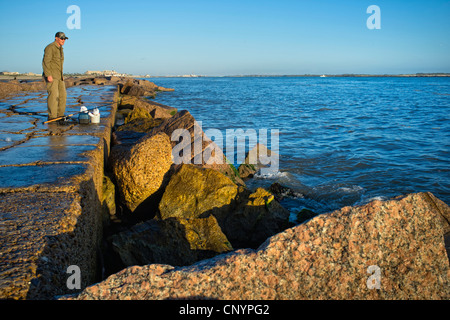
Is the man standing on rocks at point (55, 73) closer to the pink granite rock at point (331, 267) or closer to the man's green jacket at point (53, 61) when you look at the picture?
the man's green jacket at point (53, 61)

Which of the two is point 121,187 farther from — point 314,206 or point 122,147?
point 314,206

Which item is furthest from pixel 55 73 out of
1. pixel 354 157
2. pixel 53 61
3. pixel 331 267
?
pixel 354 157

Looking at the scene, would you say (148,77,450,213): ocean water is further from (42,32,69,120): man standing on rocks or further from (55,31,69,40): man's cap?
(55,31,69,40): man's cap

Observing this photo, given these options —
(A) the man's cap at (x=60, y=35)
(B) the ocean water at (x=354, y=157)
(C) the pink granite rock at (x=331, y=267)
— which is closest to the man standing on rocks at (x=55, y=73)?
(A) the man's cap at (x=60, y=35)

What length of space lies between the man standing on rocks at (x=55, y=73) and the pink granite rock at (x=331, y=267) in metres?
6.20

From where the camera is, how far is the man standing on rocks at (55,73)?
6.41 m

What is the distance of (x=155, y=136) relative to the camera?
444 centimetres

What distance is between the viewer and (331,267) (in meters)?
1.70

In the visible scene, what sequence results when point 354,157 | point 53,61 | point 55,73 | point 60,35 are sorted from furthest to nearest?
point 354,157 < point 55,73 < point 53,61 < point 60,35

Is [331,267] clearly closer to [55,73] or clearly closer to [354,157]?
[55,73]

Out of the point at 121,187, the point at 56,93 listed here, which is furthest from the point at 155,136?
the point at 56,93

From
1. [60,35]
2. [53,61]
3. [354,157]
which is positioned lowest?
[354,157]

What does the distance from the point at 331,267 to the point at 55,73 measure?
275 inches
